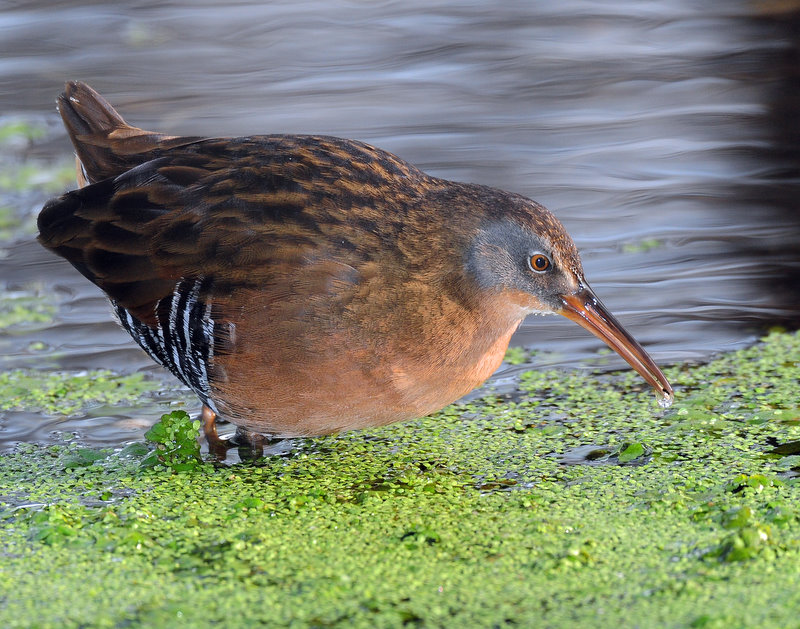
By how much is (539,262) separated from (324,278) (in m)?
0.81

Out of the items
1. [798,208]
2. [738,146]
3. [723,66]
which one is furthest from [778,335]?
[723,66]

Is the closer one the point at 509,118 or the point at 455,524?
the point at 455,524

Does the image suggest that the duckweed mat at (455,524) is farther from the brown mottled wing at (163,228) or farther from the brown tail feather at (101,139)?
the brown tail feather at (101,139)

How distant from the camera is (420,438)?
4.74 m

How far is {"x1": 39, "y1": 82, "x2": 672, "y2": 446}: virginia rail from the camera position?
4.09 meters

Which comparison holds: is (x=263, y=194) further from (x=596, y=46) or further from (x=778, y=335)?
(x=596, y=46)

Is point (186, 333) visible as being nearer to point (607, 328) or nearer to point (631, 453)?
point (607, 328)

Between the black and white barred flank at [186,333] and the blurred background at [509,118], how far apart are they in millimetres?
585

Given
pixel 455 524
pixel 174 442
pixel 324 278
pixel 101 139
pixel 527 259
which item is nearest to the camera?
pixel 455 524

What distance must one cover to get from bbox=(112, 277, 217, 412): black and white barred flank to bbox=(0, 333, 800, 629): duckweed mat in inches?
15.3

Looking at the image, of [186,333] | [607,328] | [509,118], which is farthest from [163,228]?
[509,118]

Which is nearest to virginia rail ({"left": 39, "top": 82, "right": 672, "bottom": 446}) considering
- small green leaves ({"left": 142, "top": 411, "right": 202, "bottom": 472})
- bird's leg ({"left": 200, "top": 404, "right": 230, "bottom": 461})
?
small green leaves ({"left": 142, "top": 411, "right": 202, "bottom": 472})

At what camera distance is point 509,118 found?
8406mm

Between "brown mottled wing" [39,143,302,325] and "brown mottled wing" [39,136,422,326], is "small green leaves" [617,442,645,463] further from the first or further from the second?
"brown mottled wing" [39,143,302,325]
